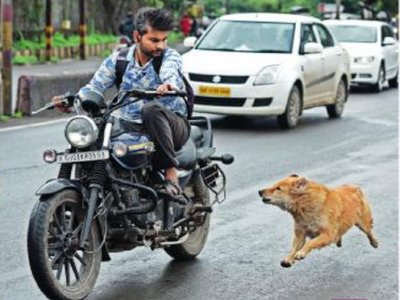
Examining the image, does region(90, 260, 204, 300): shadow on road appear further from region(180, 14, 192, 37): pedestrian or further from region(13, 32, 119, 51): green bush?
region(180, 14, 192, 37): pedestrian

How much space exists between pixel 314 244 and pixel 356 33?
19094 mm

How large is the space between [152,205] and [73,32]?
3515 centimetres

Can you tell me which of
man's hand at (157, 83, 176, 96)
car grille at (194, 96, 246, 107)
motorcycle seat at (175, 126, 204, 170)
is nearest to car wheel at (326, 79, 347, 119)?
car grille at (194, 96, 246, 107)

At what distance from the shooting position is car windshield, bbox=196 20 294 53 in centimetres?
1680

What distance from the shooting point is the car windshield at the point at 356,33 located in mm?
25359

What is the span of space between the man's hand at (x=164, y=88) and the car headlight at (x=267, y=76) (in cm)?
976

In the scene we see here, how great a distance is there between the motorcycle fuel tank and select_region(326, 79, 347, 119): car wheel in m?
12.4

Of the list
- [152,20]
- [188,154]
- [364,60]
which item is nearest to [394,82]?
[364,60]

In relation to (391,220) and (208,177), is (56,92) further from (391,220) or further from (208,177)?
(208,177)

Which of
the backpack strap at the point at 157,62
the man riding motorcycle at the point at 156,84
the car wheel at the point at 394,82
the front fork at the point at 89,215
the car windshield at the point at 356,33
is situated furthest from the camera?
the car wheel at the point at 394,82

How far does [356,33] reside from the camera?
2553cm

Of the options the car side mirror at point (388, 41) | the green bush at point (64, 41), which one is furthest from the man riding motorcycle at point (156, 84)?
the green bush at point (64, 41)

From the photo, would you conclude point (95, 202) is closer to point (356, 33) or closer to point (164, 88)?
point (164, 88)

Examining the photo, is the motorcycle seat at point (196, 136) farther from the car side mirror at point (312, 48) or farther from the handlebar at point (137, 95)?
the car side mirror at point (312, 48)
